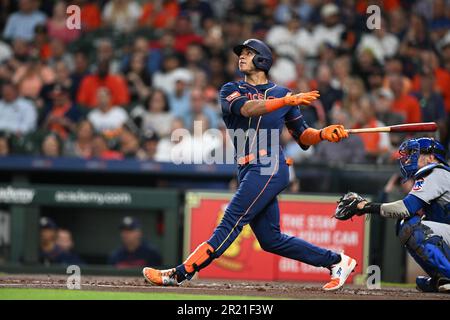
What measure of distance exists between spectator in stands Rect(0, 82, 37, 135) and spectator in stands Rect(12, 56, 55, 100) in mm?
511

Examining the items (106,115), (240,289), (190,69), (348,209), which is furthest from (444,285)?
(190,69)

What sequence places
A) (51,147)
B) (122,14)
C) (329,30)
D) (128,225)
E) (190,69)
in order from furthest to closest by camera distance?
(122,14)
(329,30)
(190,69)
(51,147)
(128,225)

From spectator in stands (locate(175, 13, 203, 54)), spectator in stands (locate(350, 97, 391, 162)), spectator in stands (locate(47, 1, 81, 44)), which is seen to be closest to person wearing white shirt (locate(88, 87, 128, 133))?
spectator in stands (locate(175, 13, 203, 54))

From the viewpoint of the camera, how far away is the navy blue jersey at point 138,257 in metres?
11.8

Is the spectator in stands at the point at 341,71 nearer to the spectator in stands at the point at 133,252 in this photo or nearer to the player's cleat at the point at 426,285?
the spectator in stands at the point at 133,252

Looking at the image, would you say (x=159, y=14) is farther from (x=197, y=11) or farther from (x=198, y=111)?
(x=198, y=111)

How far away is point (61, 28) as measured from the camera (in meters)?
15.8

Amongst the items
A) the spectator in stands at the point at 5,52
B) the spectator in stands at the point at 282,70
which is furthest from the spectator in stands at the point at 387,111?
the spectator in stands at the point at 5,52

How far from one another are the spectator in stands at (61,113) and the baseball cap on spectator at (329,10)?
4.10 metres

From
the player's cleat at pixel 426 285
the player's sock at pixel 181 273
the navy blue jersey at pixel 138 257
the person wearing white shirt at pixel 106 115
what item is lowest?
the navy blue jersey at pixel 138 257

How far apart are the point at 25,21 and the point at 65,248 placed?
5530mm

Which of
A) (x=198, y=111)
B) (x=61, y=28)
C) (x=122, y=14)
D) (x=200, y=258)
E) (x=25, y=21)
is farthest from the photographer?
(x=25, y=21)

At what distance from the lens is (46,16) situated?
1638 cm

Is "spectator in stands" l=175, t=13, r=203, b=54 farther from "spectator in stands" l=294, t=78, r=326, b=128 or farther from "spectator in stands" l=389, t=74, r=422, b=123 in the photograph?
"spectator in stands" l=389, t=74, r=422, b=123
